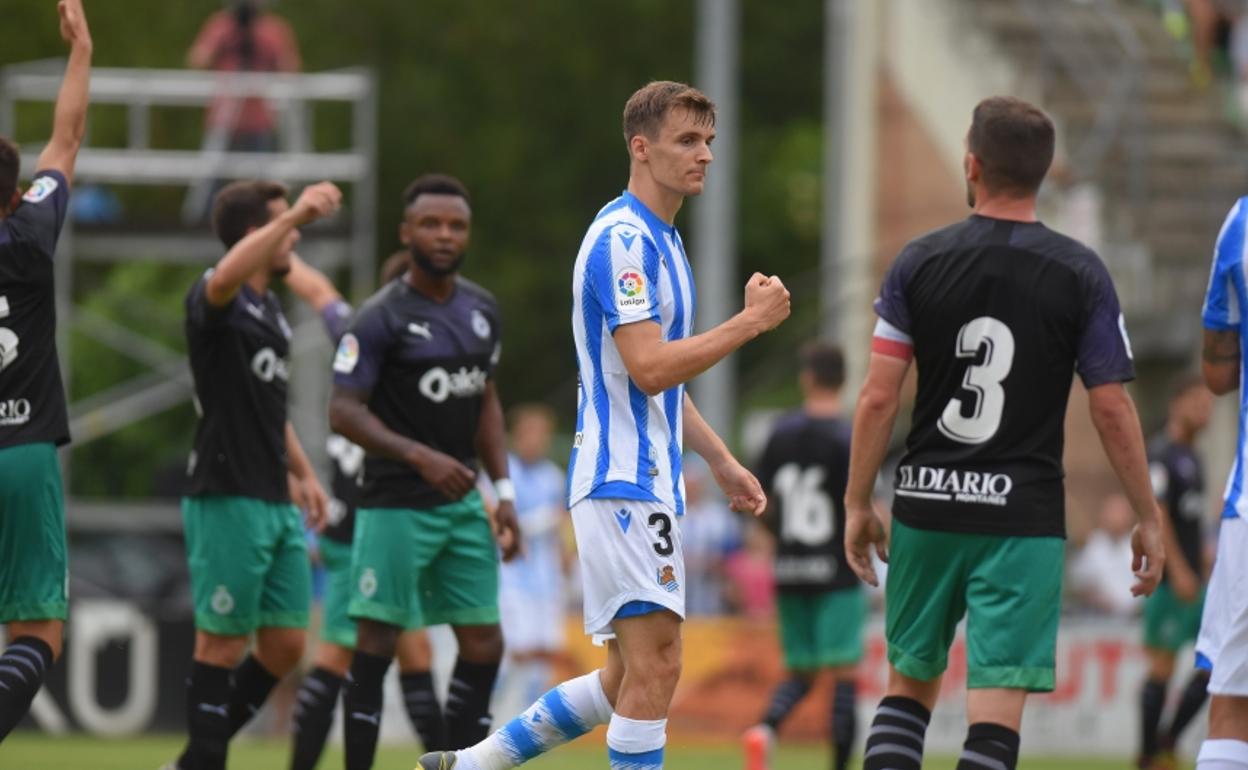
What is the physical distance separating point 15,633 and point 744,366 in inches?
1395

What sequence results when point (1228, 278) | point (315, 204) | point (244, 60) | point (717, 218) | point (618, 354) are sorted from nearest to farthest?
point (618, 354), point (1228, 278), point (315, 204), point (717, 218), point (244, 60)

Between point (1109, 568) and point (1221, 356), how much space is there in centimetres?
1128

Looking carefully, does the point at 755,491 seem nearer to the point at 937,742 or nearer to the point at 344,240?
the point at 937,742

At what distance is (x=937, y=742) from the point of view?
55.8 ft

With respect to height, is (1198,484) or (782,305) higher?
(782,305)

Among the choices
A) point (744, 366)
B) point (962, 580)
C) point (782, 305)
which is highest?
point (782, 305)

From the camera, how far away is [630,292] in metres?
7.35

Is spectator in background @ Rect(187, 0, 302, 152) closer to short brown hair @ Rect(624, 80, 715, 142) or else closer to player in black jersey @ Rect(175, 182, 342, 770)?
player in black jersey @ Rect(175, 182, 342, 770)

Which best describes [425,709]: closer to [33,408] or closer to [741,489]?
[33,408]

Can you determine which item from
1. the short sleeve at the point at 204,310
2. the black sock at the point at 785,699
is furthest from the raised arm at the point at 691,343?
the black sock at the point at 785,699

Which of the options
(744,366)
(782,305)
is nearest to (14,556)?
(782,305)

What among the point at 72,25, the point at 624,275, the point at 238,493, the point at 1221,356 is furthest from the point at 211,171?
the point at 1221,356

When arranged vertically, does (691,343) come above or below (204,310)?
above

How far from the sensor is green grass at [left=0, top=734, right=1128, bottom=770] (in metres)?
13.5
